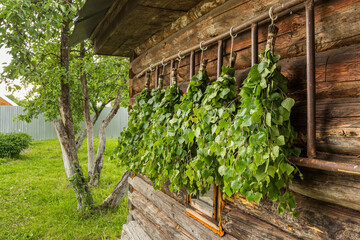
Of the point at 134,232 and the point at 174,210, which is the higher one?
the point at 174,210

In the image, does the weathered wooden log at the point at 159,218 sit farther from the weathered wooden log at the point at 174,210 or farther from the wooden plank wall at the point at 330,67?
the wooden plank wall at the point at 330,67

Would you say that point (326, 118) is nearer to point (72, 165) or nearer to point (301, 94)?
point (301, 94)

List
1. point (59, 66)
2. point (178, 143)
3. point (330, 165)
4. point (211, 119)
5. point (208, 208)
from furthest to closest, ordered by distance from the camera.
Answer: point (59, 66) → point (208, 208) → point (178, 143) → point (211, 119) → point (330, 165)

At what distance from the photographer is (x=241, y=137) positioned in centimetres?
114

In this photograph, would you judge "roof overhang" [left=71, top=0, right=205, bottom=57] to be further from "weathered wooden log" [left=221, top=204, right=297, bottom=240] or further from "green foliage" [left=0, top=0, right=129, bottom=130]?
"weathered wooden log" [left=221, top=204, right=297, bottom=240]

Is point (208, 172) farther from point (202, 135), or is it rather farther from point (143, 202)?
point (143, 202)

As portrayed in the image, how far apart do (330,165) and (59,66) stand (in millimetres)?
4959

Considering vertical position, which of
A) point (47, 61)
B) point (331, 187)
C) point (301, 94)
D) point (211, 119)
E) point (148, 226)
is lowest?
point (148, 226)

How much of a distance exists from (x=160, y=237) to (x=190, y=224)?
593mm

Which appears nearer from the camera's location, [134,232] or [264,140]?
[264,140]

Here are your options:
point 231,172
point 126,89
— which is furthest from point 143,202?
point 126,89

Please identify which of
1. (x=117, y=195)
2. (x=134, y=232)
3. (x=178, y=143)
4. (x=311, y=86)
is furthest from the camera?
(x=117, y=195)

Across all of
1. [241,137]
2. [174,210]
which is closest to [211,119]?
[241,137]

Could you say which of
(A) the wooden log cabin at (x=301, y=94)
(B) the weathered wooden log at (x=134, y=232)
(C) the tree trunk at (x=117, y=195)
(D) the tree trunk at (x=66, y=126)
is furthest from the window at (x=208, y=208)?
(C) the tree trunk at (x=117, y=195)
